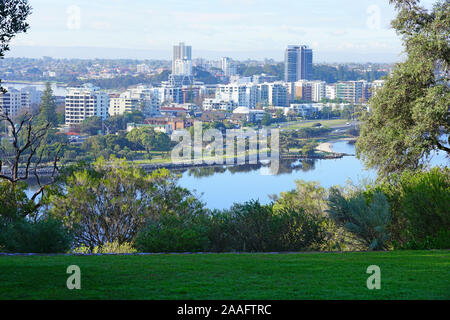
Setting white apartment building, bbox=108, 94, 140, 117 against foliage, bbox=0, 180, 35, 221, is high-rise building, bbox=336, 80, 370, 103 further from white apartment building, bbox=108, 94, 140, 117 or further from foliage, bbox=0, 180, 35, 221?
foliage, bbox=0, 180, 35, 221

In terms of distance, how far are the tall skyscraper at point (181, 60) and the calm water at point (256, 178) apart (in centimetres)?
6576

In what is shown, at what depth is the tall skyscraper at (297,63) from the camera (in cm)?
11012

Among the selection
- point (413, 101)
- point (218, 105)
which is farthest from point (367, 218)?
point (218, 105)

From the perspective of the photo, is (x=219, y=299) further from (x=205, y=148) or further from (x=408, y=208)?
(x=205, y=148)

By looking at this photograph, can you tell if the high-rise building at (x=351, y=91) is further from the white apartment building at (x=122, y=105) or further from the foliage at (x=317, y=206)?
the foliage at (x=317, y=206)

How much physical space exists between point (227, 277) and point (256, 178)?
3749 cm

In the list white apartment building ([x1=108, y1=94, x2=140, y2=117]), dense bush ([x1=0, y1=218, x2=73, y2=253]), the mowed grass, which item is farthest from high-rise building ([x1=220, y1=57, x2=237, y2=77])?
the mowed grass

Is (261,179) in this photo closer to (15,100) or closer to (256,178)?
(256,178)

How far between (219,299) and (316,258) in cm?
187

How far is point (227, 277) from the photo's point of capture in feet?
12.0

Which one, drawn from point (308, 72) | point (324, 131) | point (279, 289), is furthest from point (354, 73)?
point (279, 289)

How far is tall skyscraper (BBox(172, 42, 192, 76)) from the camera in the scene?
4284 inches

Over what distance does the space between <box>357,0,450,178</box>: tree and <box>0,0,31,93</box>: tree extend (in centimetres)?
531
